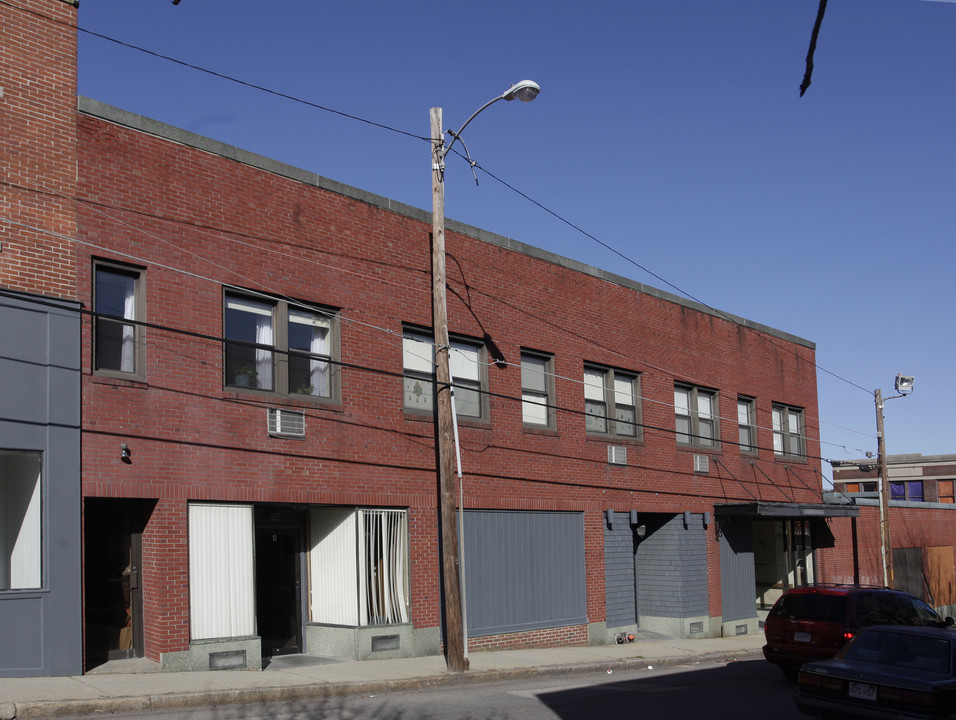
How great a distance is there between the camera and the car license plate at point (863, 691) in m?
11.0

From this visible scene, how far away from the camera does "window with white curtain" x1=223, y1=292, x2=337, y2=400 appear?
1652cm

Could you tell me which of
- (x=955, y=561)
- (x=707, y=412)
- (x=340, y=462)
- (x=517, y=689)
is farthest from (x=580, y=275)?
(x=955, y=561)

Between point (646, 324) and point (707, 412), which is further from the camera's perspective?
point (707, 412)

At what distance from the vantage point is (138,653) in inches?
593

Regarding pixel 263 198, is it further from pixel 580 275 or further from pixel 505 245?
pixel 580 275

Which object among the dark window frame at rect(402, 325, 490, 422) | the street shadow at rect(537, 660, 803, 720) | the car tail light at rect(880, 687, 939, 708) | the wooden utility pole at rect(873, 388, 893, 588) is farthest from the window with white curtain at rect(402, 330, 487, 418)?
the wooden utility pole at rect(873, 388, 893, 588)

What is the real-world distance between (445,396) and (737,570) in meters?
14.2

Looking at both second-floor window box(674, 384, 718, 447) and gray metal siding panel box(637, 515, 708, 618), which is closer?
gray metal siding panel box(637, 515, 708, 618)

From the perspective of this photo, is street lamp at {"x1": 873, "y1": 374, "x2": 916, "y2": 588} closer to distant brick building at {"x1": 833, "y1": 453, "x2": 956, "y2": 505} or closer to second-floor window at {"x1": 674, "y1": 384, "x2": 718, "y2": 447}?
second-floor window at {"x1": 674, "y1": 384, "x2": 718, "y2": 447}

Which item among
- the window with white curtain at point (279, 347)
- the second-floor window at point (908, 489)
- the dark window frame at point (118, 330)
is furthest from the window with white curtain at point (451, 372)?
the second-floor window at point (908, 489)

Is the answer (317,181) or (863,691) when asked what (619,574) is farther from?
(863,691)

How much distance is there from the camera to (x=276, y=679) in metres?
14.6

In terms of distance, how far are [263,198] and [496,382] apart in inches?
252

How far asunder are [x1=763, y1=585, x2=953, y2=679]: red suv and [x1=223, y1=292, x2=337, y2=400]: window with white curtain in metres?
8.49
